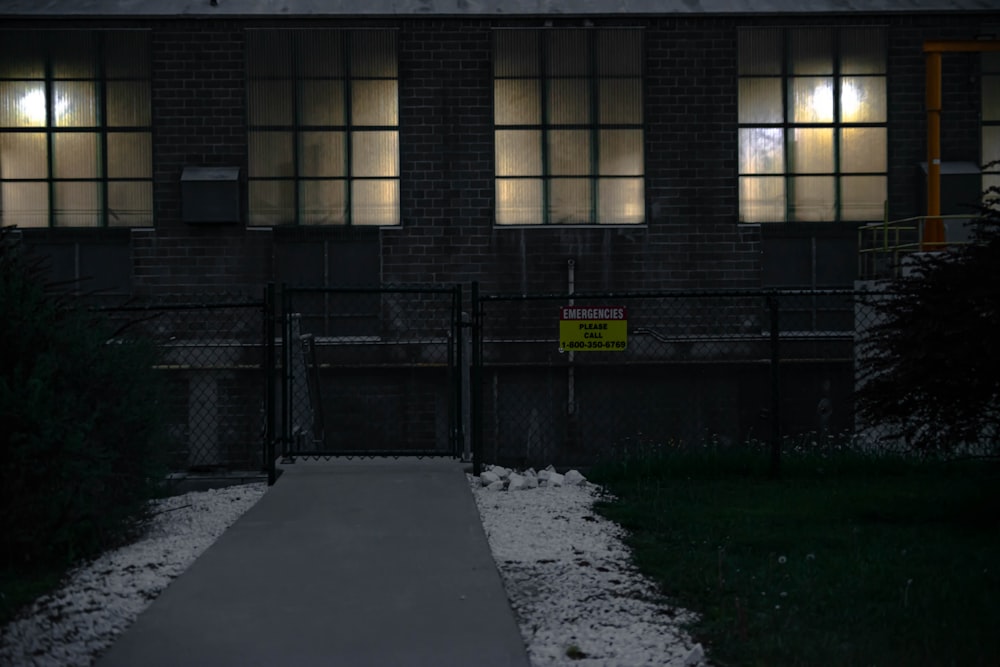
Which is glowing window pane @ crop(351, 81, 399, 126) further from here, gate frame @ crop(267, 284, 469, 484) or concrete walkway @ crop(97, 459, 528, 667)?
concrete walkway @ crop(97, 459, 528, 667)

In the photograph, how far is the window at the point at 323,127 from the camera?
2109cm

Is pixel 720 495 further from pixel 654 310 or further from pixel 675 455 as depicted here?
pixel 654 310

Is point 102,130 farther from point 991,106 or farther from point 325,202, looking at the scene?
point 991,106

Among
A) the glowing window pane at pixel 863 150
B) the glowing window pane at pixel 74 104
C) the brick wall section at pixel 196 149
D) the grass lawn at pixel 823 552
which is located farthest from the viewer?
the glowing window pane at pixel 863 150

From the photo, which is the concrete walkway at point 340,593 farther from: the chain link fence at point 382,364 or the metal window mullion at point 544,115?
the metal window mullion at point 544,115

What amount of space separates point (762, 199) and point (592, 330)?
9795mm

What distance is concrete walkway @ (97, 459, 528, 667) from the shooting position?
629cm

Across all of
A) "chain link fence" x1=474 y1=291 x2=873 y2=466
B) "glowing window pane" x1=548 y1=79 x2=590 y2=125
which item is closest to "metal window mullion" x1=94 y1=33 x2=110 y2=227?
"chain link fence" x1=474 y1=291 x2=873 y2=466

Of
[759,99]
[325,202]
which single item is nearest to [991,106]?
[759,99]

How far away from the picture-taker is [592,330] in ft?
41.6

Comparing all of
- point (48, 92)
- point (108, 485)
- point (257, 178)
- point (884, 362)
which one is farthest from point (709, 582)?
point (48, 92)

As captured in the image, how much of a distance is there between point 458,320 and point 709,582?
5.26 m

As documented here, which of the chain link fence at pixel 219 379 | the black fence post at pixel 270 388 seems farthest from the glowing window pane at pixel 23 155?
the black fence post at pixel 270 388

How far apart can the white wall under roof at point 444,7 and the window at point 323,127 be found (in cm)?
46
